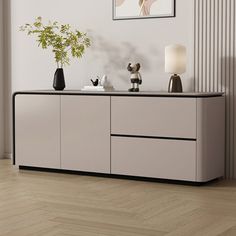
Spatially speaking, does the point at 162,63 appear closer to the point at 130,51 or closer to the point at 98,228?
the point at 130,51

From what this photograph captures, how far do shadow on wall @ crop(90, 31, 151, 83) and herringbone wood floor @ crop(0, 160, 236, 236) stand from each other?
1.09 meters

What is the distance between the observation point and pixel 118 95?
5285mm

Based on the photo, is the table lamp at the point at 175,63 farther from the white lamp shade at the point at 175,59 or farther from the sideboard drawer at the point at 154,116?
Result: the sideboard drawer at the point at 154,116

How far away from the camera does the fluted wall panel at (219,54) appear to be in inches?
209

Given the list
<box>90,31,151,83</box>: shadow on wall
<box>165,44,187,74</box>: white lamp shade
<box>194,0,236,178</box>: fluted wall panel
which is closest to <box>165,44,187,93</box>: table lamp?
<box>165,44,187,74</box>: white lamp shade

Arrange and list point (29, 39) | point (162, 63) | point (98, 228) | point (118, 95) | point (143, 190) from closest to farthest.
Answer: point (98, 228) < point (143, 190) < point (118, 95) < point (162, 63) < point (29, 39)

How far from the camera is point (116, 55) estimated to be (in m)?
5.89

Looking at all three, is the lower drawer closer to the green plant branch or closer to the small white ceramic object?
the small white ceramic object

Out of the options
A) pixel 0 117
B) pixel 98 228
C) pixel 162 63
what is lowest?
pixel 98 228

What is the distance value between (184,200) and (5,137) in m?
2.77

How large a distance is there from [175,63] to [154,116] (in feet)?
1.70

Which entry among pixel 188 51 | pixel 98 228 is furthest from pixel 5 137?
pixel 98 228

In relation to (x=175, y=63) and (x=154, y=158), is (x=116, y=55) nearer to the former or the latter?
(x=175, y=63)

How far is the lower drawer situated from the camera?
198 inches
